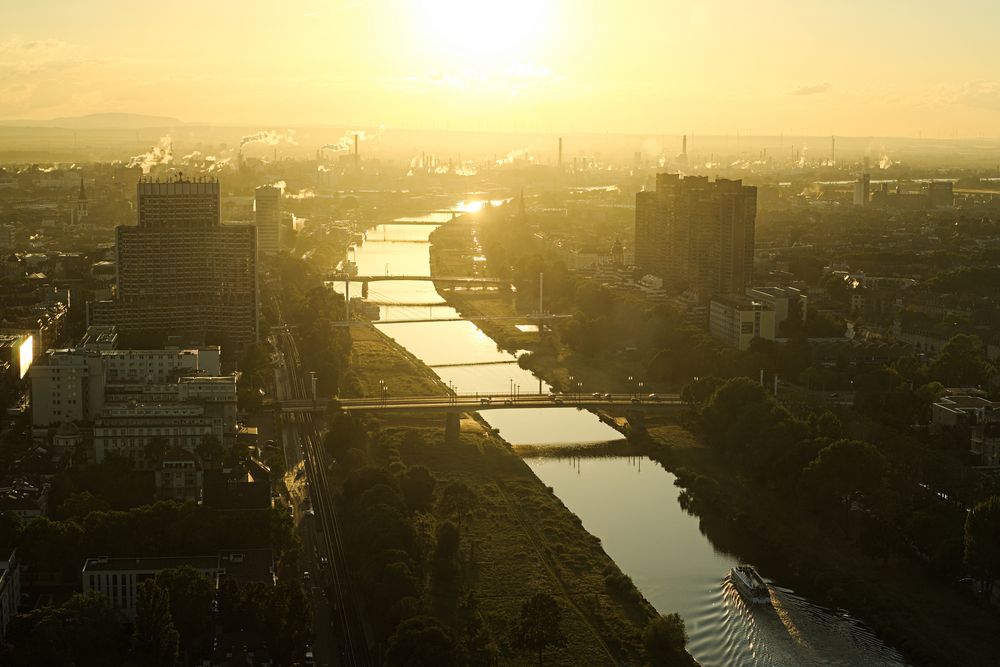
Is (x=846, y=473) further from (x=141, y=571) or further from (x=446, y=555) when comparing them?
(x=141, y=571)

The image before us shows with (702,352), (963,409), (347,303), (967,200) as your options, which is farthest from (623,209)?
(963,409)

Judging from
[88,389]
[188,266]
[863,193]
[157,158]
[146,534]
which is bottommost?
[146,534]

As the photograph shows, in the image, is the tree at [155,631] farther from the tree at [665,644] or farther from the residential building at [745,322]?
the residential building at [745,322]

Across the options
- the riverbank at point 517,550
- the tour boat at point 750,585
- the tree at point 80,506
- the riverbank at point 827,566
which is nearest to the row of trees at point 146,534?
the tree at point 80,506

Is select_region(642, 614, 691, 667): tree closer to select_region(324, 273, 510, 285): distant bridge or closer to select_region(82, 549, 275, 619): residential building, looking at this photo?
select_region(82, 549, 275, 619): residential building

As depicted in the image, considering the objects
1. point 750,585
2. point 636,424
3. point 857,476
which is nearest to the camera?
point 750,585

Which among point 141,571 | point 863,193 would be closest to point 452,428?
point 141,571

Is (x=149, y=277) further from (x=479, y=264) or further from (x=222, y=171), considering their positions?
(x=222, y=171)
